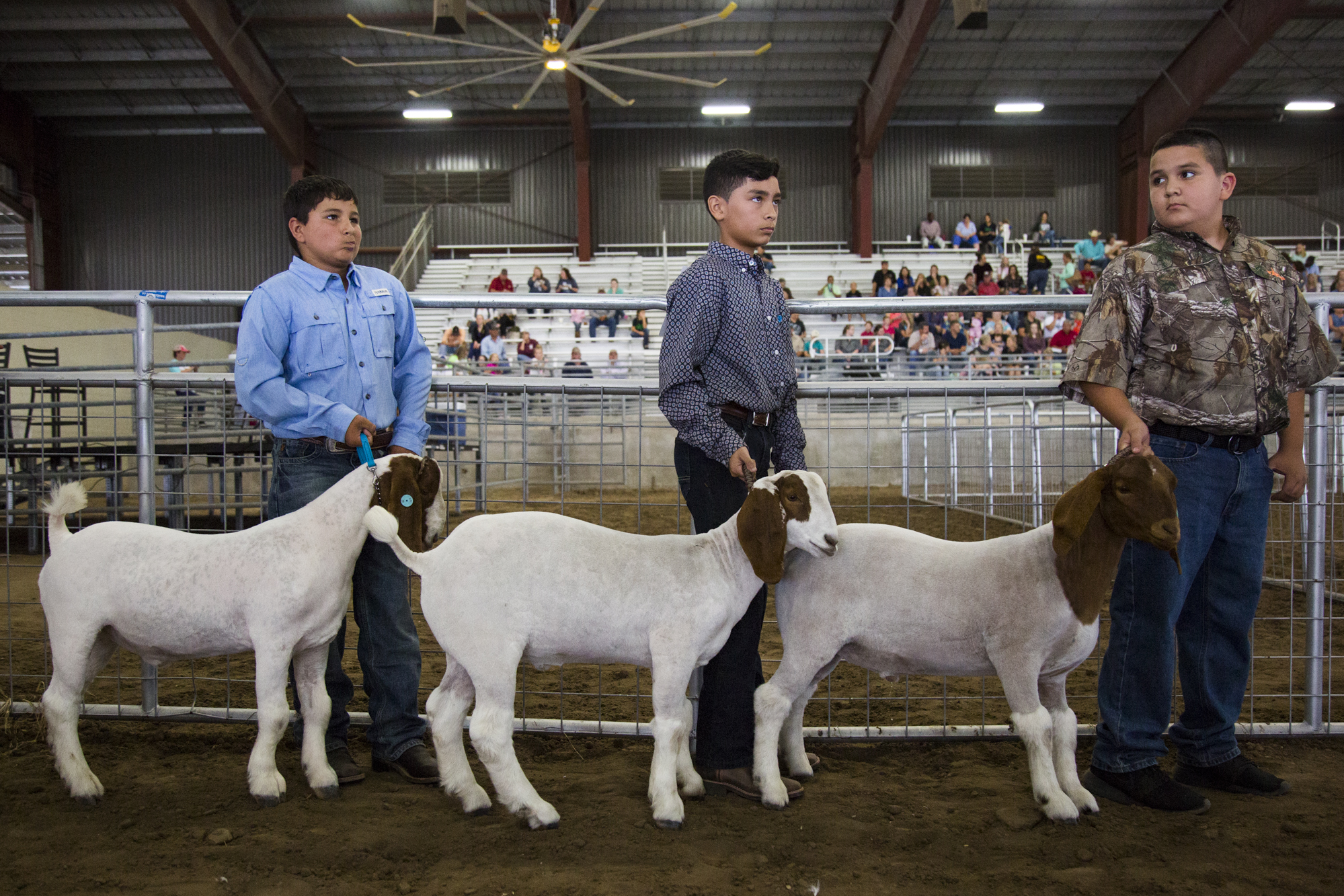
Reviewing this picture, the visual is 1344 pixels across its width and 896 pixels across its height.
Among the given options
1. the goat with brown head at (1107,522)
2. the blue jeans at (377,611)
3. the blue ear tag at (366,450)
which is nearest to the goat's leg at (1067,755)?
the goat with brown head at (1107,522)

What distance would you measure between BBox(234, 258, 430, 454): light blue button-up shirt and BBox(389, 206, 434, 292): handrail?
21.3m

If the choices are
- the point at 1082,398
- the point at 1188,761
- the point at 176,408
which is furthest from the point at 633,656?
the point at 176,408

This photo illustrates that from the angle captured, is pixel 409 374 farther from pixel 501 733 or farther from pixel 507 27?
pixel 507 27

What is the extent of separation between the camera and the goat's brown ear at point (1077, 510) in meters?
2.72

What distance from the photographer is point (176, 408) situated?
40.7 ft

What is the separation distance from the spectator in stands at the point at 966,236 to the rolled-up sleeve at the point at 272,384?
25093mm

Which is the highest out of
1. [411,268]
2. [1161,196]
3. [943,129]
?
[943,129]

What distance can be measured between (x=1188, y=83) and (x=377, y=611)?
24501 mm

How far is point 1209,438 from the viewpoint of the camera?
299 centimetres

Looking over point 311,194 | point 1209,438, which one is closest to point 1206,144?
point 1209,438

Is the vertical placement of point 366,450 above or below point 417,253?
below

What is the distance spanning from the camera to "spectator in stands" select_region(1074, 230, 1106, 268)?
23.0 metres

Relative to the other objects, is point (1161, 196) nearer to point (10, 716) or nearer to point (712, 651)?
point (712, 651)

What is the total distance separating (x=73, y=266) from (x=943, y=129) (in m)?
24.6
